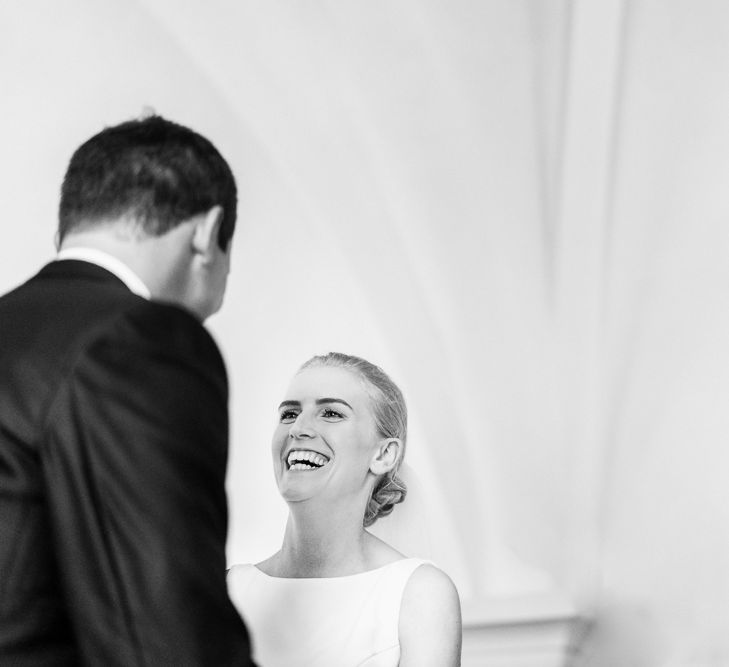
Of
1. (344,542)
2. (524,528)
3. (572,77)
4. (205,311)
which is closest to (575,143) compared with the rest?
(572,77)

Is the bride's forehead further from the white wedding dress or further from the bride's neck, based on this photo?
the white wedding dress

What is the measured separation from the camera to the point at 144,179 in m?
1.95

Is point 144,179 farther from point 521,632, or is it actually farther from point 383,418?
point 521,632

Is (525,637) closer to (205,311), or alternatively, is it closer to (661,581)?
(661,581)

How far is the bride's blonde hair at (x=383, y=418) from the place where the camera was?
3.75 m

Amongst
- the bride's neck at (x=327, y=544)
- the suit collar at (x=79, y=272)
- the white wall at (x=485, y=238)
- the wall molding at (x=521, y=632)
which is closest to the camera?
the suit collar at (x=79, y=272)

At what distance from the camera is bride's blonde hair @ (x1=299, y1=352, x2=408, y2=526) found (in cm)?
375

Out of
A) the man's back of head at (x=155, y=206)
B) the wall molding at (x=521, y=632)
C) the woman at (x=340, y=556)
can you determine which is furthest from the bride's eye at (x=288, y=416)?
the wall molding at (x=521, y=632)

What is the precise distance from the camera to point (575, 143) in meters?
6.62

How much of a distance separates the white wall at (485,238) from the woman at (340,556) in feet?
8.96

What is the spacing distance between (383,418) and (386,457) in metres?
0.12

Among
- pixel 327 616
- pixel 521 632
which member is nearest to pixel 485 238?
pixel 521 632

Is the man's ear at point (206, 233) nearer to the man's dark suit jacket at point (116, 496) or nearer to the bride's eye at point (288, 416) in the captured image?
the man's dark suit jacket at point (116, 496)

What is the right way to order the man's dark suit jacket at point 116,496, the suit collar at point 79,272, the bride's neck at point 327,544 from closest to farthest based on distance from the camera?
the man's dark suit jacket at point 116,496, the suit collar at point 79,272, the bride's neck at point 327,544
